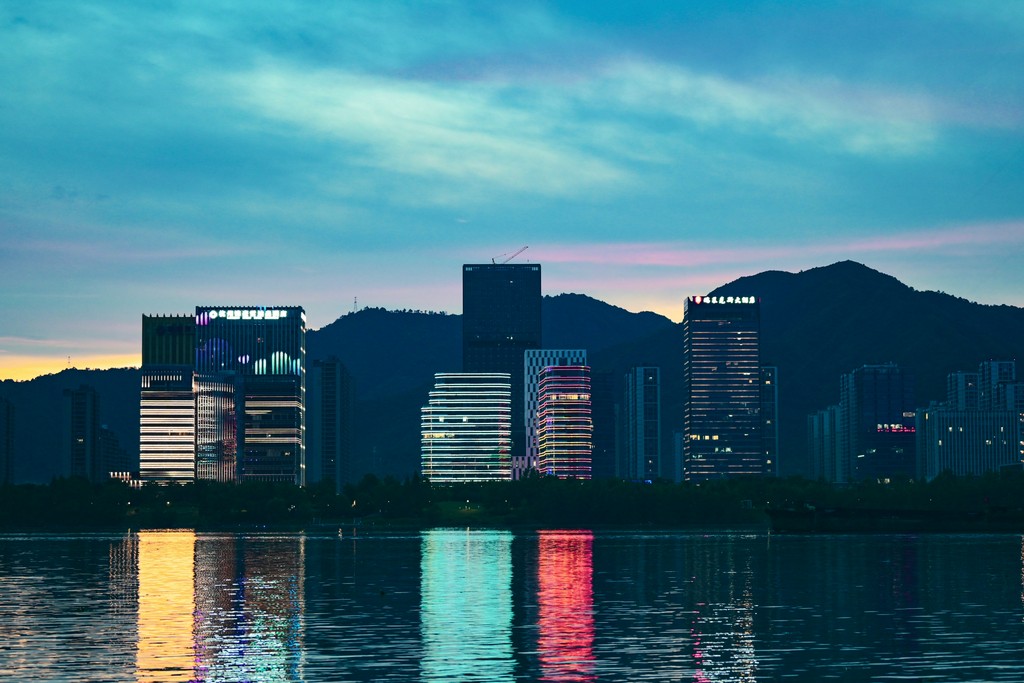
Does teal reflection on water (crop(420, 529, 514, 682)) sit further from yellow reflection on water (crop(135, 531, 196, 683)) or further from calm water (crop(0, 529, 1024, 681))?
yellow reflection on water (crop(135, 531, 196, 683))

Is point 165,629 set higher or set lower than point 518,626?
higher

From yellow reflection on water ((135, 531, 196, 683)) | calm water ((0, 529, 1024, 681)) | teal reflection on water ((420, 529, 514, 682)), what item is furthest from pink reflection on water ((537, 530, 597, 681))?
yellow reflection on water ((135, 531, 196, 683))

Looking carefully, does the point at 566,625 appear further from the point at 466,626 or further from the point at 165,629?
the point at 165,629

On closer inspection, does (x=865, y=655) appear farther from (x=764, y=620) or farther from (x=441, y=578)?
(x=441, y=578)

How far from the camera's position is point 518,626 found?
101 meters

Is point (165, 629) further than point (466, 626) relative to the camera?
No

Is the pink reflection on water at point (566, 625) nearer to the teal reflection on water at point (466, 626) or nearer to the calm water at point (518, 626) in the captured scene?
the calm water at point (518, 626)

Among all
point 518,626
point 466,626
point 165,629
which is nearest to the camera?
point 165,629

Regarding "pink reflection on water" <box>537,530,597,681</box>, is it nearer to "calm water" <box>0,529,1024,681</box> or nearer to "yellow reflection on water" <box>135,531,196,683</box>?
"calm water" <box>0,529,1024,681</box>

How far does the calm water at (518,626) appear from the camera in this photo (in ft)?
254

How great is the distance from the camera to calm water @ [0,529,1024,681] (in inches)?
3044

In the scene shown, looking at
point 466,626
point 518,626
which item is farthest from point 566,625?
point 466,626

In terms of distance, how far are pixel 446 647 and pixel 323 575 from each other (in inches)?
3356

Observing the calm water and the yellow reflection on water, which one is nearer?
the yellow reflection on water
